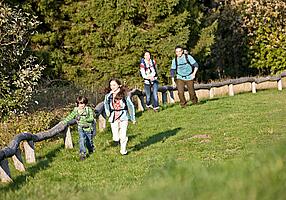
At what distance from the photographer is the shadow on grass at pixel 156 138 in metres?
13.6

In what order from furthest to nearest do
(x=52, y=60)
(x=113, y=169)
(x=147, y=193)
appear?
(x=52, y=60) → (x=113, y=169) → (x=147, y=193)

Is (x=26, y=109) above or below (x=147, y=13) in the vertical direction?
below

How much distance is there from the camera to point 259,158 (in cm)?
459

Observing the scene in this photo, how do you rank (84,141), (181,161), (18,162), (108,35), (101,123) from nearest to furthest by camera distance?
(181,161) → (18,162) → (84,141) → (101,123) → (108,35)

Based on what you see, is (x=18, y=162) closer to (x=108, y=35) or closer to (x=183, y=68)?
(x=183, y=68)

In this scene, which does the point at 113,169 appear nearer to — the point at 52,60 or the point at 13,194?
the point at 13,194

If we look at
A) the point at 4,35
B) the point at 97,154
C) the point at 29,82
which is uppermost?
the point at 4,35

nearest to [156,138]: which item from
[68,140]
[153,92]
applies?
[68,140]

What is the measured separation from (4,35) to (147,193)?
16.4 m

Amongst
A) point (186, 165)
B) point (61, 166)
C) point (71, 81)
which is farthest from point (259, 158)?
point (71, 81)

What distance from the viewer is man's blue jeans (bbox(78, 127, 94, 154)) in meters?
12.7

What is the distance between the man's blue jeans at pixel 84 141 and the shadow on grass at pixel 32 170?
728 millimetres

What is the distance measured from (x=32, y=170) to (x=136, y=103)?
11535 millimetres

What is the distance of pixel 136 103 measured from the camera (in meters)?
22.9
